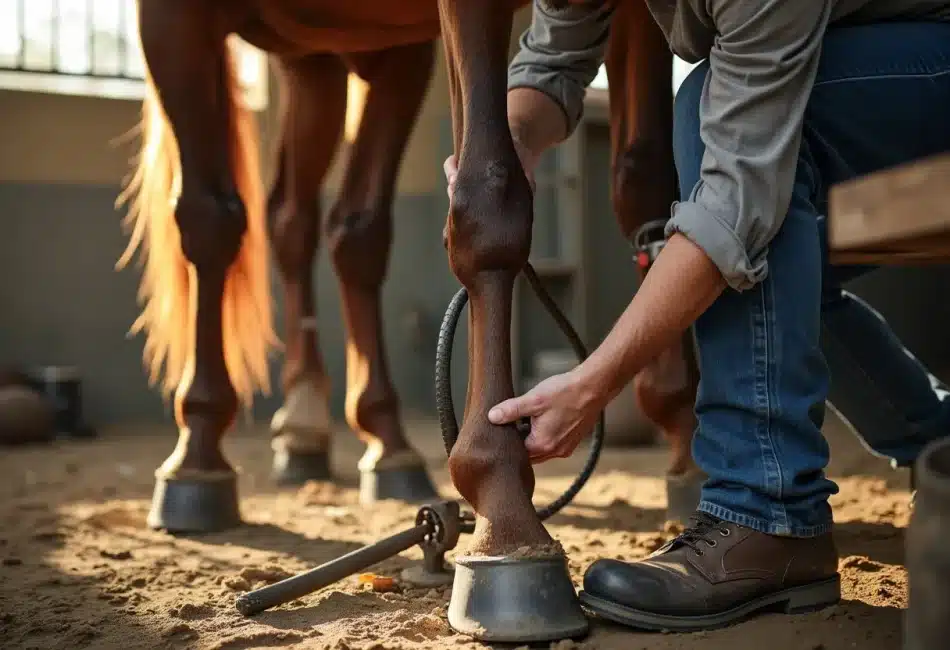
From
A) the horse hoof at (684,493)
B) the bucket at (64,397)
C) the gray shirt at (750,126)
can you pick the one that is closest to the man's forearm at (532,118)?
the gray shirt at (750,126)

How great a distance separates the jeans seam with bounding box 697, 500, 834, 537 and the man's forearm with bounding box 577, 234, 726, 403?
22 centimetres

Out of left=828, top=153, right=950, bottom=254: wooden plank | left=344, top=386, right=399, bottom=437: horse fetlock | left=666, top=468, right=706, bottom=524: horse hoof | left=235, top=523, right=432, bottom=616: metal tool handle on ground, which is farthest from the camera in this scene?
left=344, top=386, right=399, bottom=437: horse fetlock

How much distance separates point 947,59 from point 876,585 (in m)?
0.66

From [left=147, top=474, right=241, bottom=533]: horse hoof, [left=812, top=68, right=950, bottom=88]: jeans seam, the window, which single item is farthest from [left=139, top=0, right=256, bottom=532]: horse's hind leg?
the window

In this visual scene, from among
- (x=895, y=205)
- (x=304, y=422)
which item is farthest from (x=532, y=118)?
(x=304, y=422)

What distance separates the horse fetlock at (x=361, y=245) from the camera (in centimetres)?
Result: 235

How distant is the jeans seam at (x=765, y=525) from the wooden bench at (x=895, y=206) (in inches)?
16.6

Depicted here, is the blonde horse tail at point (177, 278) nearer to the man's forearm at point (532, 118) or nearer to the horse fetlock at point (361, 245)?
the horse fetlock at point (361, 245)

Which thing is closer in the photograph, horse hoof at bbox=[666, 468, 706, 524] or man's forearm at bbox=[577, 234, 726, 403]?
man's forearm at bbox=[577, 234, 726, 403]

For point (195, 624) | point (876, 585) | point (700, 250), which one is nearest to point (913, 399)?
point (876, 585)

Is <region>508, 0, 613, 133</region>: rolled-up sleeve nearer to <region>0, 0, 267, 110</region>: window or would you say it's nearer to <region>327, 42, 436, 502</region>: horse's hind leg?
<region>327, 42, 436, 502</region>: horse's hind leg

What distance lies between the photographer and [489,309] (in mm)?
1159

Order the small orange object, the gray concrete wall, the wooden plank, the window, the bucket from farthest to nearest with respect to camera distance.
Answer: the window, the gray concrete wall, the bucket, the small orange object, the wooden plank

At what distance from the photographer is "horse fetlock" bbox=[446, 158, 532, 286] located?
115cm
